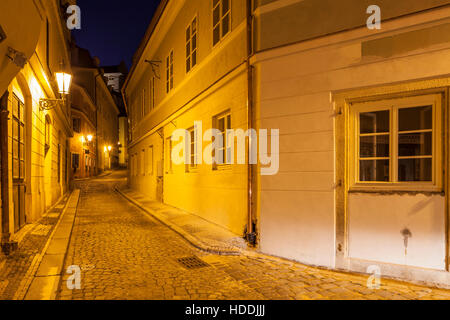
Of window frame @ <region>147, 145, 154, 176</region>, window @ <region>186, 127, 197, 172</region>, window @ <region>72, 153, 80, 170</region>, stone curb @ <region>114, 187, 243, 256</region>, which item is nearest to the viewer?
stone curb @ <region>114, 187, 243, 256</region>

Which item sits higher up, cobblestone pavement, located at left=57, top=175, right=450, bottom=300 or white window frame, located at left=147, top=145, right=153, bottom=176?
white window frame, located at left=147, top=145, right=153, bottom=176

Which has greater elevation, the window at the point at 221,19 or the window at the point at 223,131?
the window at the point at 221,19

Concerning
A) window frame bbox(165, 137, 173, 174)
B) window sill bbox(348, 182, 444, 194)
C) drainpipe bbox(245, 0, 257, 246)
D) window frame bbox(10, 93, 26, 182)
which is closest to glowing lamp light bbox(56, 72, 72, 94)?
window frame bbox(10, 93, 26, 182)

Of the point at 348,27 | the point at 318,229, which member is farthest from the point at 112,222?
the point at 348,27

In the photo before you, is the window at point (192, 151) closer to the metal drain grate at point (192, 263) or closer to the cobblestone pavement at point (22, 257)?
the cobblestone pavement at point (22, 257)

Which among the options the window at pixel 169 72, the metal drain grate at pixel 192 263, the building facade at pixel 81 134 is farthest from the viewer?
the building facade at pixel 81 134

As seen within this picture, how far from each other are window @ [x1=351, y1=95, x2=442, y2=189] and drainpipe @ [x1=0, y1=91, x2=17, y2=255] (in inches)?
235

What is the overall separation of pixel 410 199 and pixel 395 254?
0.87 meters

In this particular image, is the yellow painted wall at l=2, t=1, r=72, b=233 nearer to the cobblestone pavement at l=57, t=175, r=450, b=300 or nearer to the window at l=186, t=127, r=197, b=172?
the cobblestone pavement at l=57, t=175, r=450, b=300

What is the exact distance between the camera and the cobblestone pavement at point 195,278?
4.18 m

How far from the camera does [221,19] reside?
812cm

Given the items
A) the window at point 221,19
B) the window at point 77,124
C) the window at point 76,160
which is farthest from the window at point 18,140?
the window at point 76,160

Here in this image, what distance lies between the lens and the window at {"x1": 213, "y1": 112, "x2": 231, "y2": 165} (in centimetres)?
801

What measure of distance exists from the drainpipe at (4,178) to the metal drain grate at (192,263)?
9.88 feet
